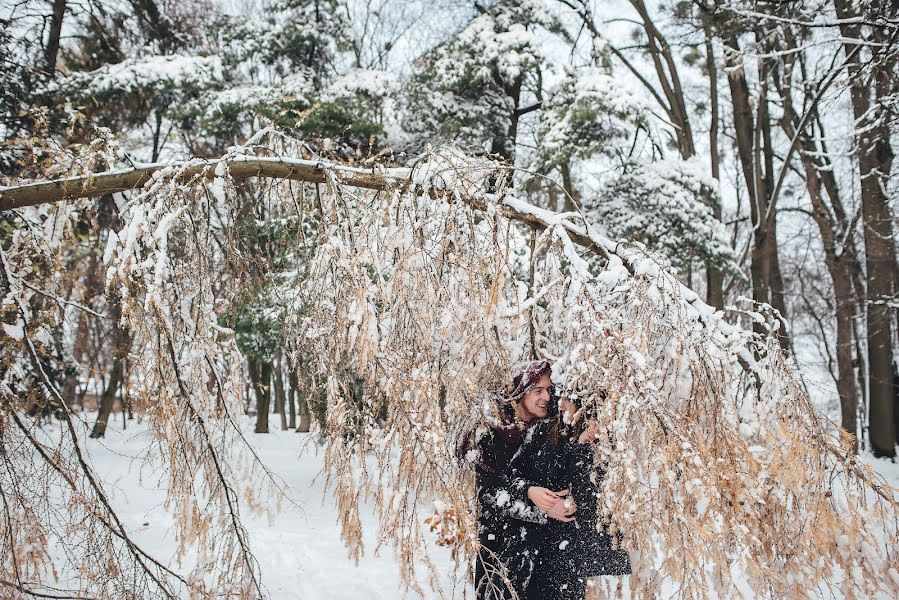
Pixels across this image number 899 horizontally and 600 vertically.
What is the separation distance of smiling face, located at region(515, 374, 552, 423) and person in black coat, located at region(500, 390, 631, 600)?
54mm

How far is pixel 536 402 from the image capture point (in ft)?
8.57

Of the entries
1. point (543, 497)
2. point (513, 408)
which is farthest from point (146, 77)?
point (543, 497)

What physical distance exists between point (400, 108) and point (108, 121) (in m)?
4.65

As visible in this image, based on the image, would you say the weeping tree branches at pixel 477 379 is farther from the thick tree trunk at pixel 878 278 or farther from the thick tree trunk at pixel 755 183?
the thick tree trunk at pixel 878 278

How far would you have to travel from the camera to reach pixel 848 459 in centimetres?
201

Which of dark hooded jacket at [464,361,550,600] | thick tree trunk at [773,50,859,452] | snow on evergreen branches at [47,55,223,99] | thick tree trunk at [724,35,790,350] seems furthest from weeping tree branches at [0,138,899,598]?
thick tree trunk at [773,50,859,452]

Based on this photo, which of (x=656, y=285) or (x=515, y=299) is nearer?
(x=656, y=285)

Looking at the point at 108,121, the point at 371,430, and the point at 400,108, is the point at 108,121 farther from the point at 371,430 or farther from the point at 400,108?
the point at 371,430

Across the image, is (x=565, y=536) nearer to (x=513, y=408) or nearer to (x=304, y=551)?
(x=513, y=408)

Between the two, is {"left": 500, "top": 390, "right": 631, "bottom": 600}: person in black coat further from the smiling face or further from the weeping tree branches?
the weeping tree branches

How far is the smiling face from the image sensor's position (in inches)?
101

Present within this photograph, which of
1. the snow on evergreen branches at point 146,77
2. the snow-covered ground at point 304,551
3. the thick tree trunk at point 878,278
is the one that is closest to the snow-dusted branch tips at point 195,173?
the snow-covered ground at point 304,551

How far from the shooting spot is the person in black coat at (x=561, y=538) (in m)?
2.63

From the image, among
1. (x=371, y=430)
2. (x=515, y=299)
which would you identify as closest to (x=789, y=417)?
(x=515, y=299)
